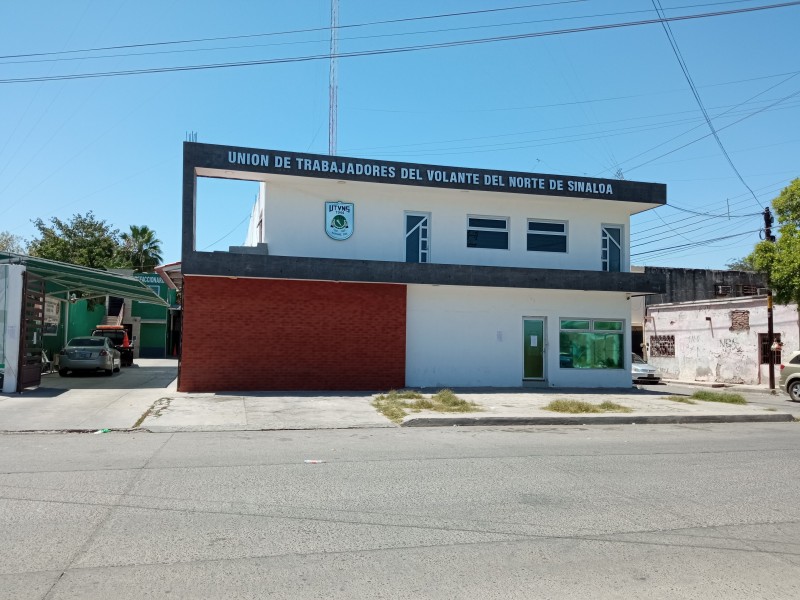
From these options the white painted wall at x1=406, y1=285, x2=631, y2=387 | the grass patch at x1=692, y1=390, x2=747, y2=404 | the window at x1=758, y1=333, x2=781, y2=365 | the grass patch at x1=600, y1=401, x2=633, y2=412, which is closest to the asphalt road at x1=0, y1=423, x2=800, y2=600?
the grass patch at x1=600, y1=401, x2=633, y2=412

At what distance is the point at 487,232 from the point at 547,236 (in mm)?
2107

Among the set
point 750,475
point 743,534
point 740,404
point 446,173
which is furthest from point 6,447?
point 740,404

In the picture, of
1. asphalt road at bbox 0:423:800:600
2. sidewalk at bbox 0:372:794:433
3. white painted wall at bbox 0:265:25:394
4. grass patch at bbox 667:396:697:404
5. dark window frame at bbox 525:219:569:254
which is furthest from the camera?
dark window frame at bbox 525:219:569:254

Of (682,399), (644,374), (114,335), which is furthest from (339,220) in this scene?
(114,335)

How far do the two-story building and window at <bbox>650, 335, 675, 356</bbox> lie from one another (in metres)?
14.2

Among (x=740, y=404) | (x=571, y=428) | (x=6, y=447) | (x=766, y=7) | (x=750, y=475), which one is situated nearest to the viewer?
(x=750, y=475)

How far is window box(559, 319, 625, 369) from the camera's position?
2180 centimetres

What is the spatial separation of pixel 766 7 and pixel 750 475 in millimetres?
11708

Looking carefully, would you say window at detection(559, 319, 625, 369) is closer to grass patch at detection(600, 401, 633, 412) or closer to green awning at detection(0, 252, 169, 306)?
grass patch at detection(600, 401, 633, 412)

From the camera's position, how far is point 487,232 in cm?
2127

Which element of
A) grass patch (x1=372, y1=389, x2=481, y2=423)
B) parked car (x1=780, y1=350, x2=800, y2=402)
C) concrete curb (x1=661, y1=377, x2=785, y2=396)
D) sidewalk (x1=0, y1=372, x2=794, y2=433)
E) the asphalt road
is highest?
parked car (x1=780, y1=350, x2=800, y2=402)

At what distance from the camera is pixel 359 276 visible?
61.8ft

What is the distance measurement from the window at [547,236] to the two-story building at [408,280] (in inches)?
1.8

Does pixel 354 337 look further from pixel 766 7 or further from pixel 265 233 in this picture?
pixel 766 7
